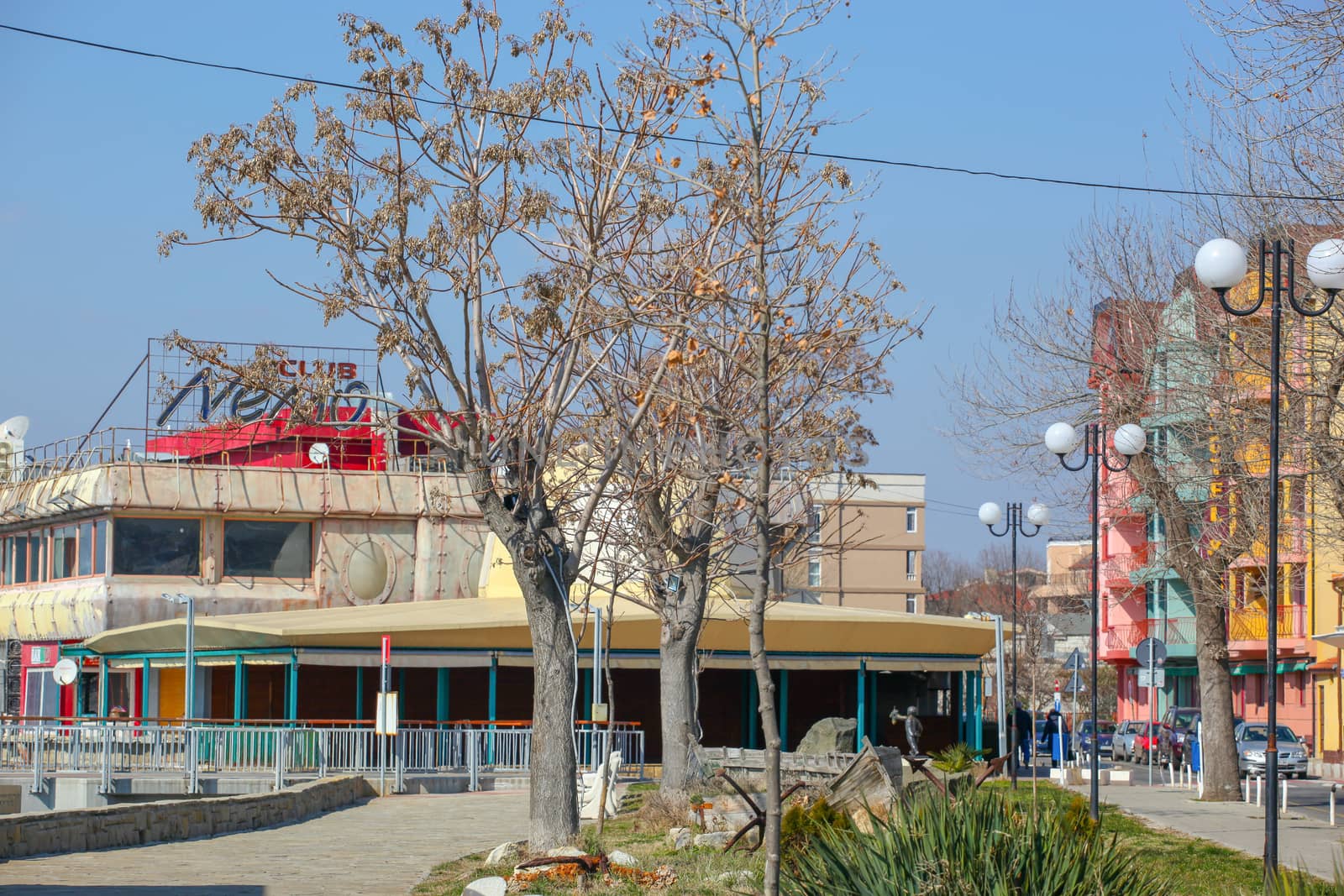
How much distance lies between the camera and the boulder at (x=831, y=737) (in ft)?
99.0

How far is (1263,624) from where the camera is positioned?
4922cm

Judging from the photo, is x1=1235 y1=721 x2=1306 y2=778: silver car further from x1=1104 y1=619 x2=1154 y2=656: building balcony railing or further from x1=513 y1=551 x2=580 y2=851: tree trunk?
x1=513 y1=551 x2=580 y2=851: tree trunk

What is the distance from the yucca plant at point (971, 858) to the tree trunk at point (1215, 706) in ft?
52.2

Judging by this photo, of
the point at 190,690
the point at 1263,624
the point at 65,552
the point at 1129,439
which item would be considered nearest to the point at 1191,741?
the point at 1263,624

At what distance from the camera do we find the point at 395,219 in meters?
15.2

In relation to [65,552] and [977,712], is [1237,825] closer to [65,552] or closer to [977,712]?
[977,712]

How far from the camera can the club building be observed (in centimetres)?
3797

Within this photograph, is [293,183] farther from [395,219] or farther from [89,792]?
[89,792]

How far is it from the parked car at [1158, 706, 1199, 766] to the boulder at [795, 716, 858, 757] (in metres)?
12.1

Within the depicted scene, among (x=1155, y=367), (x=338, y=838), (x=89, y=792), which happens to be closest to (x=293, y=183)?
Result: (x=338, y=838)

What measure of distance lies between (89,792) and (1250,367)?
19003 mm

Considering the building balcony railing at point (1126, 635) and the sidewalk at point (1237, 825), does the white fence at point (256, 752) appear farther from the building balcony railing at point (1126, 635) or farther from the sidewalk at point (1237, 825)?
the building balcony railing at point (1126, 635)

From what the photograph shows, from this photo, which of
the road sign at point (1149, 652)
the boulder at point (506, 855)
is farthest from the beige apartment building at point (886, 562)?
the boulder at point (506, 855)

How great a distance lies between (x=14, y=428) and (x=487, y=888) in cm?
4782
